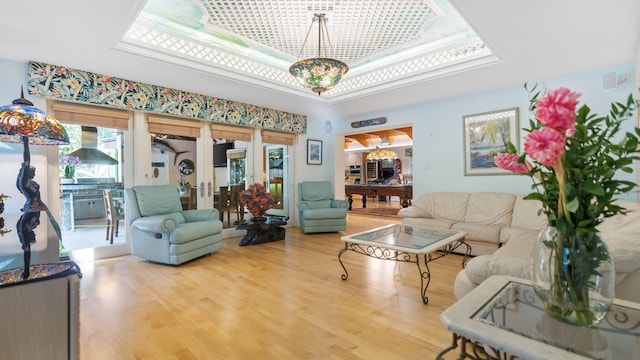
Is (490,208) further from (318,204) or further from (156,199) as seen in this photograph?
(156,199)

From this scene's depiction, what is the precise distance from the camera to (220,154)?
5.29 meters

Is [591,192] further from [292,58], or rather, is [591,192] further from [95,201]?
[95,201]

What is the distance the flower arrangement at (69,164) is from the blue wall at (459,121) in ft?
16.2

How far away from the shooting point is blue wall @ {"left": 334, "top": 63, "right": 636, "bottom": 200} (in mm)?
3721

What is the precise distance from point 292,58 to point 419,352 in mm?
3938

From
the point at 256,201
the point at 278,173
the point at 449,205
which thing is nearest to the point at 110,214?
the point at 256,201

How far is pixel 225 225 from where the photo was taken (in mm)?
5305

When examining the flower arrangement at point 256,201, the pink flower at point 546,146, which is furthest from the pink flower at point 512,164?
the flower arrangement at point 256,201

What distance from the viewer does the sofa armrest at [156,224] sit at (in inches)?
133

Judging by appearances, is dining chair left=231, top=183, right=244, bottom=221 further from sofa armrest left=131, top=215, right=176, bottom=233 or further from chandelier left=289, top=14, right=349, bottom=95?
chandelier left=289, top=14, right=349, bottom=95

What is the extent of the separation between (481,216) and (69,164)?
5649 mm

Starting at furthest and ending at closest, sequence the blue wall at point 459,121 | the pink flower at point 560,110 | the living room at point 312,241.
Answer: the blue wall at point 459,121 → the living room at point 312,241 → the pink flower at point 560,110

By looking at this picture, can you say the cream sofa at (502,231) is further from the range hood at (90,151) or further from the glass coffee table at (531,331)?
the range hood at (90,151)

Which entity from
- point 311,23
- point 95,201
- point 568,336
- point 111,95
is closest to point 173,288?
point 95,201
